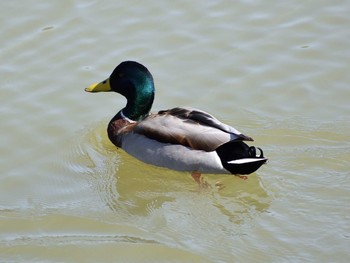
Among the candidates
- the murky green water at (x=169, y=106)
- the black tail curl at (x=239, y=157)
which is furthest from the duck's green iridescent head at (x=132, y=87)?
the black tail curl at (x=239, y=157)

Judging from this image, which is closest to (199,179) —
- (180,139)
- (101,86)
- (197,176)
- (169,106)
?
(197,176)

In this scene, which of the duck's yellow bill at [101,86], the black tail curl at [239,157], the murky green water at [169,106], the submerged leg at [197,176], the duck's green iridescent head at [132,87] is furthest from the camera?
the duck's yellow bill at [101,86]

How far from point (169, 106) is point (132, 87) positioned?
539 mm

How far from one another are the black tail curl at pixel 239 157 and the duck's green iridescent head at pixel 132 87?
1.18 m

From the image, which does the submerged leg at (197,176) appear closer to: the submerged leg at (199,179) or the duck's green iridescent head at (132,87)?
the submerged leg at (199,179)

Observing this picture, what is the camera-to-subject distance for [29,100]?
9117mm

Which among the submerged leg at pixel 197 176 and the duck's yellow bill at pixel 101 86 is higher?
the duck's yellow bill at pixel 101 86

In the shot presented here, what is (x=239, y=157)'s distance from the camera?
7.72 m

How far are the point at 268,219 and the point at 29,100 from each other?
11.1 feet

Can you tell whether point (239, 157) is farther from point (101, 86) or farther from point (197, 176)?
point (101, 86)

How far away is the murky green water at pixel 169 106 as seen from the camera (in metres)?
6.77

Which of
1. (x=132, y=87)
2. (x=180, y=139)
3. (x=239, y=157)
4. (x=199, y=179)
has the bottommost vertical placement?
(x=199, y=179)

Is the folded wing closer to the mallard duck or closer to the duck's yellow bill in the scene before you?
the mallard duck

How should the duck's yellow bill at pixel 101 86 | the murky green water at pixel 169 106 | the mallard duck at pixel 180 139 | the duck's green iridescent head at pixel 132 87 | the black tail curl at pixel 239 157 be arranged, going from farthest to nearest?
the duck's yellow bill at pixel 101 86, the duck's green iridescent head at pixel 132 87, the mallard duck at pixel 180 139, the black tail curl at pixel 239 157, the murky green water at pixel 169 106
